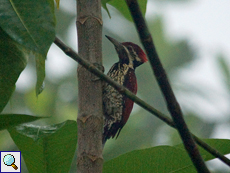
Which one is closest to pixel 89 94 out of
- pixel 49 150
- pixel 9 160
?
pixel 49 150

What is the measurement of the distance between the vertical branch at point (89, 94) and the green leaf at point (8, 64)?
0.19 metres

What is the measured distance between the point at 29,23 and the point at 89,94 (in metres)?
0.28

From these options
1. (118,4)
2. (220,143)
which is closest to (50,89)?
(118,4)

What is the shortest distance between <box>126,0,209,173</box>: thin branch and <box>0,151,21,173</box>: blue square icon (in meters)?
0.63

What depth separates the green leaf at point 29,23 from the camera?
80 cm

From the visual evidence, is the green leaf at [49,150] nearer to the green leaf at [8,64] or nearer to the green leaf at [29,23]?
the green leaf at [8,64]

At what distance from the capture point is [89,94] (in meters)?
1.04

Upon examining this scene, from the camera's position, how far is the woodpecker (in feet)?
7.97

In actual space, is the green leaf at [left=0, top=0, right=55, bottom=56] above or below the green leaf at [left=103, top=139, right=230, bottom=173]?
above

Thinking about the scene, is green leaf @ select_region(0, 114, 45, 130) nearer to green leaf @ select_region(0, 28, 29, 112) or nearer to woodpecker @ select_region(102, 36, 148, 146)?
green leaf @ select_region(0, 28, 29, 112)

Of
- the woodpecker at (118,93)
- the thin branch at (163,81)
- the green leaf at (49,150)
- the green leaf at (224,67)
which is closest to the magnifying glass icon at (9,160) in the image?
the green leaf at (49,150)

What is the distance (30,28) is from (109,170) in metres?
0.44

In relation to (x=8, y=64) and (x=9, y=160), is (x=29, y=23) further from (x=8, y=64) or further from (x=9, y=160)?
(x=9, y=160)

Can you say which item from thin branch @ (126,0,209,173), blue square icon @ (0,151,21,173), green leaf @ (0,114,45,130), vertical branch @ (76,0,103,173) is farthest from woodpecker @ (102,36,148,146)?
thin branch @ (126,0,209,173)
